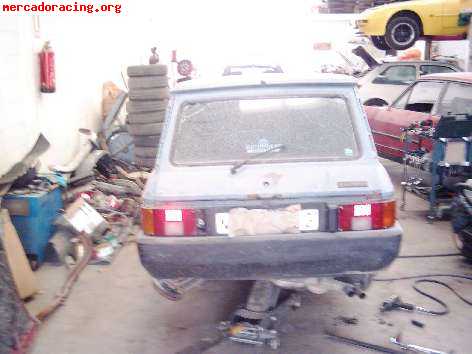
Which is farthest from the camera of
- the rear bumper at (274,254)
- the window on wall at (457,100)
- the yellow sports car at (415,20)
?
the yellow sports car at (415,20)

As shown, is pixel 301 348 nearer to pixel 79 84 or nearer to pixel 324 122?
pixel 324 122

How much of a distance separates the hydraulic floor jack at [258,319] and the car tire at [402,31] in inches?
340

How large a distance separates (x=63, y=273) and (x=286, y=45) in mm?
18388

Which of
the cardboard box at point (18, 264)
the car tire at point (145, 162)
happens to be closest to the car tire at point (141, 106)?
the car tire at point (145, 162)

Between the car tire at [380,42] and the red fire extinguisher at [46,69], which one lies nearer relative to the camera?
the red fire extinguisher at [46,69]

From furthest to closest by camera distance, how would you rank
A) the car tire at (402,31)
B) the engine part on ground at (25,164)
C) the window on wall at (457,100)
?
the car tire at (402,31) < the window on wall at (457,100) < the engine part on ground at (25,164)

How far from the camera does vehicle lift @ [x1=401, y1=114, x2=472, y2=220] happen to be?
568 centimetres

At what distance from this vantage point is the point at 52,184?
527 cm

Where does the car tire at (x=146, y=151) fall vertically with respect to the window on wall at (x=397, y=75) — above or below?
below

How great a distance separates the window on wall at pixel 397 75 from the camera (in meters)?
10.8

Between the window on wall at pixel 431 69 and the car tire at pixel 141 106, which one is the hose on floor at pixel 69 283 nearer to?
the car tire at pixel 141 106

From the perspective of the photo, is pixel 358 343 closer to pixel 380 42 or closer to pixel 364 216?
pixel 364 216

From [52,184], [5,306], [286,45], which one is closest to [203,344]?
[5,306]

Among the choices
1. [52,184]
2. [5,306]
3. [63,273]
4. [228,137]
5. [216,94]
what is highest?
[216,94]
